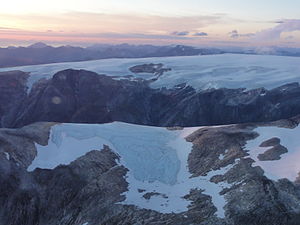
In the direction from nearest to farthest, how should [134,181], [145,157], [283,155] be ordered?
[283,155]
[134,181]
[145,157]

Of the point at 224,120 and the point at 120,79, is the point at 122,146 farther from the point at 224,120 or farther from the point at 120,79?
the point at 120,79

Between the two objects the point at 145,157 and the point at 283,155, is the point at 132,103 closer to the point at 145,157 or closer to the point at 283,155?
the point at 145,157

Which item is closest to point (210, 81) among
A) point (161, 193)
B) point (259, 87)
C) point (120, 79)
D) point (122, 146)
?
point (259, 87)

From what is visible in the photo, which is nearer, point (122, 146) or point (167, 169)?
point (167, 169)

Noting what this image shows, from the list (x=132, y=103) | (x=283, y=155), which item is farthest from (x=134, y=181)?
(x=132, y=103)

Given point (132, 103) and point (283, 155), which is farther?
point (132, 103)

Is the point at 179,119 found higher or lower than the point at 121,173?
lower
